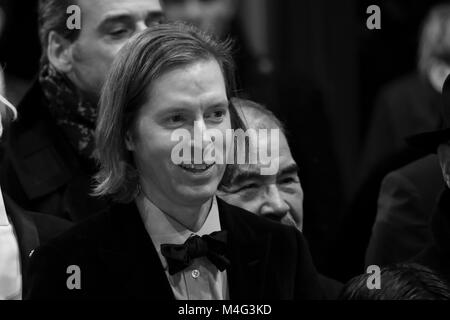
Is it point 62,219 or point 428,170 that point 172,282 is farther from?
point 428,170

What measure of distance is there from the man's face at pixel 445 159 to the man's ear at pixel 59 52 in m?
0.97

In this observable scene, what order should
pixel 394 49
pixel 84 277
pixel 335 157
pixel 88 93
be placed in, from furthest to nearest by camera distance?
pixel 394 49, pixel 335 157, pixel 88 93, pixel 84 277

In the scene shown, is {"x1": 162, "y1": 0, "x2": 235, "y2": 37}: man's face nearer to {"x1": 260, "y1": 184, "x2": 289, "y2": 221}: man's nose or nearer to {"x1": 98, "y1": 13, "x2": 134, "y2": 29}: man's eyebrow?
{"x1": 98, "y1": 13, "x2": 134, "y2": 29}: man's eyebrow

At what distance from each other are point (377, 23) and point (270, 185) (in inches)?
24.5

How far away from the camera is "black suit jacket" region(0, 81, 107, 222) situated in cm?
266

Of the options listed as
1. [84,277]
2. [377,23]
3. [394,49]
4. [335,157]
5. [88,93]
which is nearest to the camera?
[84,277]

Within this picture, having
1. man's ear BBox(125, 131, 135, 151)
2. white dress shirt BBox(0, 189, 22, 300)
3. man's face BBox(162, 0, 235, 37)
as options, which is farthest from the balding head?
man's face BBox(162, 0, 235, 37)

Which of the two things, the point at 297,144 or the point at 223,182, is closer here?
the point at 223,182

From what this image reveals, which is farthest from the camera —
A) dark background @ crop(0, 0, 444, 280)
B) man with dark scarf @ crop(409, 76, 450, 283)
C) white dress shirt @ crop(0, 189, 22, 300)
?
dark background @ crop(0, 0, 444, 280)

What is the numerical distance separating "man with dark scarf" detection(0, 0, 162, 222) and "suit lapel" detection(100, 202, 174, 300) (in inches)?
9.6

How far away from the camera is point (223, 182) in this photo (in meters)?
2.54

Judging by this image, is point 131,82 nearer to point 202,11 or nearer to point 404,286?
point 404,286
